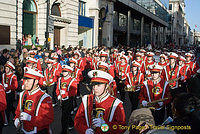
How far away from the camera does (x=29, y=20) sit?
18.5m

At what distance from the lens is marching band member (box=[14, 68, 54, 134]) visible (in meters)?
3.83

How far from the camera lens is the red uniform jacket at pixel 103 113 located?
11.4ft

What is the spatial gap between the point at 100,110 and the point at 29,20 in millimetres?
16863

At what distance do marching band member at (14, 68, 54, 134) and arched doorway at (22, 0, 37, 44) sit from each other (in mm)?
14849

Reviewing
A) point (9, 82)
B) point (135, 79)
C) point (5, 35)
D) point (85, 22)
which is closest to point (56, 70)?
point (9, 82)

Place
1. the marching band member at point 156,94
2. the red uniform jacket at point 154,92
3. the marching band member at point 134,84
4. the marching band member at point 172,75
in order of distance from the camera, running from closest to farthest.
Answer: the marching band member at point 156,94 → the red uniform jacket at point 154,92 → the marching band member at point 134,84 → the marching band member at point 172,75

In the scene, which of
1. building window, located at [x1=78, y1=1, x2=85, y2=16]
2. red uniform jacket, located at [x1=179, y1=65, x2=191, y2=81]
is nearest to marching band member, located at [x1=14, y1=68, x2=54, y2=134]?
red uniform jacket, located at [x1=179, y1=65, x2=191, y2=81]

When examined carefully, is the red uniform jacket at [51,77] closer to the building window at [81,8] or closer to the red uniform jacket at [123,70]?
the red uniform jacket at [123,70]

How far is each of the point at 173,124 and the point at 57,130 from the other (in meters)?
4.54

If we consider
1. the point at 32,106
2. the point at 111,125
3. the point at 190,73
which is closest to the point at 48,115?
the point at 32,106

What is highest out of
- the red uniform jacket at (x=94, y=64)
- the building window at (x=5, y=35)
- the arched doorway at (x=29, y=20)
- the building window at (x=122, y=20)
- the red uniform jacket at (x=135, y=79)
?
the building window at (x=122, y=20)

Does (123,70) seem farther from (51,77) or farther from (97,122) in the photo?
(97,122)

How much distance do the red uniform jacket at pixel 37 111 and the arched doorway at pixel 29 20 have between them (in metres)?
15.0

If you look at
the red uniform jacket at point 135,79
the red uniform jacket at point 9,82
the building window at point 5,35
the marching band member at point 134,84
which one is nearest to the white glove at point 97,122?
the marching band member at point 134,84
